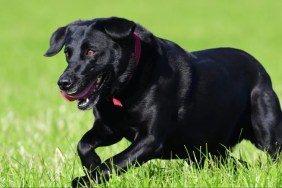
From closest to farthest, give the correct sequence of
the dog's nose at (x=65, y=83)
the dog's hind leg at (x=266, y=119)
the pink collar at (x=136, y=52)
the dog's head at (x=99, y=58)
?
the dog's nose at (x=65, y=83) → the dog's head at (x=99, y=58) → the pink collar at (x=136, y=52) → the dog's hind leg at (x=266, y=119)

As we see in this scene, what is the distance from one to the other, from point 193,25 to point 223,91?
33968mm

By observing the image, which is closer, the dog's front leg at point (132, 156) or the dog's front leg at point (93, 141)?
the dog's front leg at point (132, 156)

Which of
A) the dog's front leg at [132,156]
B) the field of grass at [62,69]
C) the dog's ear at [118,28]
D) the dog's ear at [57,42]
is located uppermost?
the dog's ear at [118,28]

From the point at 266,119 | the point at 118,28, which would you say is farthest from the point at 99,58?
the point at 266,119

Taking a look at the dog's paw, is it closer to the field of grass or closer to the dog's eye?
the field of grass

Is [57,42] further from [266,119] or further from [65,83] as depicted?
[266,119]

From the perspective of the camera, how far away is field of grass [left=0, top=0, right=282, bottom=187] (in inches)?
206

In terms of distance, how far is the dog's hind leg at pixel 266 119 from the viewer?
6.39 m

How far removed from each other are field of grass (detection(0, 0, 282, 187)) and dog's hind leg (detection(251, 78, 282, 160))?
16 cm

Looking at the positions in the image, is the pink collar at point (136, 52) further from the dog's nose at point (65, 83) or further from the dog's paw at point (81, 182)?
the dog's paw at point (81, 182)

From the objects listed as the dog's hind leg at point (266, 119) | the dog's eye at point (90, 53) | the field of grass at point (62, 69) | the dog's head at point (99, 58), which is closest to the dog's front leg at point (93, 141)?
the field of grass at point (62, 69)

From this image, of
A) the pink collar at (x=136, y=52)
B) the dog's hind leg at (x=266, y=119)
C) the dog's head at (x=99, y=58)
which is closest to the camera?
the dog's head at (x=99, y=58)

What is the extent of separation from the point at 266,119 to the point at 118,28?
1.75 m

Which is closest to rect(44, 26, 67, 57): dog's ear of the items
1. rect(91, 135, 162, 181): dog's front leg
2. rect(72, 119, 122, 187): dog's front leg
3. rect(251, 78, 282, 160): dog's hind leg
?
rect(72, 119, 122, 187): dog's front leg
